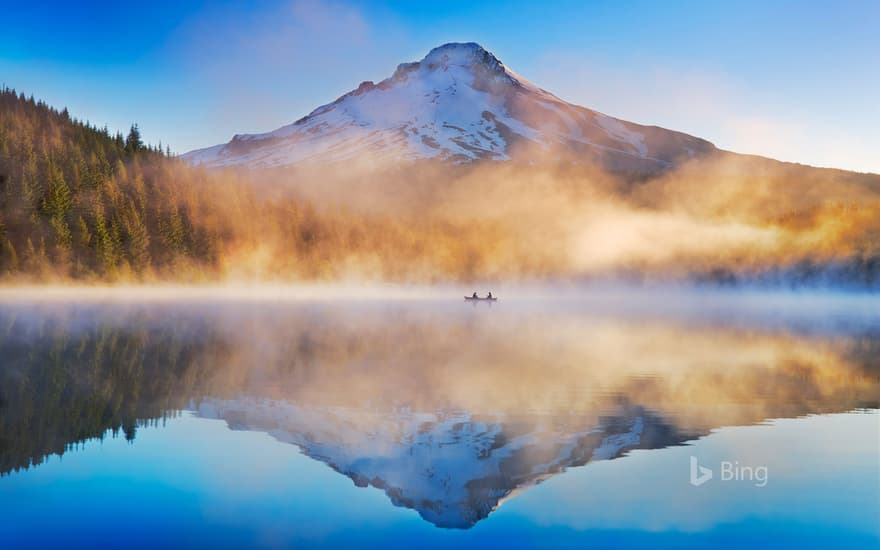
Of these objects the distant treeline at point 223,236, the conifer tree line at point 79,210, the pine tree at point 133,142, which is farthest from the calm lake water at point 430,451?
the pine tree at point 133,142

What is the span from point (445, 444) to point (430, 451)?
2.14ft

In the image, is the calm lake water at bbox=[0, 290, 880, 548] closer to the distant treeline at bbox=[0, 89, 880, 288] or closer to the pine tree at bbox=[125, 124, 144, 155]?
the distant treeline at bbox=[0, 89, 880, 288]

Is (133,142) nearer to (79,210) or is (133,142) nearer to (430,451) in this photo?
(79,210)

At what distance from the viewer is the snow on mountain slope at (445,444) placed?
12602 mm

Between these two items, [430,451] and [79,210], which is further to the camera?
[79,210]

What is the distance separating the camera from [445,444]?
1555cm

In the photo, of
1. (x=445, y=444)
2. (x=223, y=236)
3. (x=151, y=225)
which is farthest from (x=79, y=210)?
(x=445, y=444)

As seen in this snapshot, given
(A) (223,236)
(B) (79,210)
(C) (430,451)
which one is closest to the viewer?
(C) (430,451)

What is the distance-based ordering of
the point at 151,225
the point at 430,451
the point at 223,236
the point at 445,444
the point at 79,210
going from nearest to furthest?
the point at 430,451 < the point at 445,444 < the point at 79,210 < the point at 151,225 < the point at 223,236

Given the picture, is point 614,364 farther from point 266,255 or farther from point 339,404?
point 266,255

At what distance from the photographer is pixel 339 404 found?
1989 centimetres

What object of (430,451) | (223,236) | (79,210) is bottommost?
(430,451)

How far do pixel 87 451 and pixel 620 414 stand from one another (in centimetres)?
1282

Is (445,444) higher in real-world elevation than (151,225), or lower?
lower
